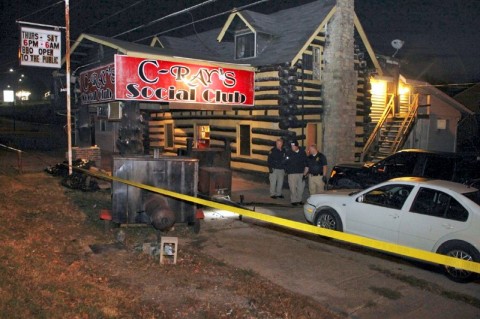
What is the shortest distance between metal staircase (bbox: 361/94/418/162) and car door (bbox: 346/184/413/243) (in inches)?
445

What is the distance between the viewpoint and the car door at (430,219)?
669 centimetres

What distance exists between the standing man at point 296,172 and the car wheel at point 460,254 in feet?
19.6

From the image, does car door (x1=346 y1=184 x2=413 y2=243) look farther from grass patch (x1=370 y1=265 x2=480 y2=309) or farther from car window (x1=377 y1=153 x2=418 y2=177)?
car window (x1=377 y1=153 x2=418 y2=177)

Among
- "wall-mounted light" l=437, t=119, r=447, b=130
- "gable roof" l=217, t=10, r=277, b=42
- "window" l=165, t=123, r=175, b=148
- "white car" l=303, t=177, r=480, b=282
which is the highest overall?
"gable roof" l=217, t=10, r=277, b=42

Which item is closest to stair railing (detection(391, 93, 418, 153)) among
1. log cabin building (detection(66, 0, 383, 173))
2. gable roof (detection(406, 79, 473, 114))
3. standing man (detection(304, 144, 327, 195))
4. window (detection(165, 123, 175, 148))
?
gable roof (detection(406, 79, 473, 114))

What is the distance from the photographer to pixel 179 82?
13.2 metres

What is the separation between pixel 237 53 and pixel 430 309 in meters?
15.0

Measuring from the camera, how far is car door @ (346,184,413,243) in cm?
753

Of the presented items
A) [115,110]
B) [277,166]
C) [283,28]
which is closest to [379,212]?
[277,166]

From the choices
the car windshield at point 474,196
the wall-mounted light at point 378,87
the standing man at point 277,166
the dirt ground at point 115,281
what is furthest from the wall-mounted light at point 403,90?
the dirt ground at point 115,281

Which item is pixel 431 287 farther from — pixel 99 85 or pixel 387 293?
pixel 99 85

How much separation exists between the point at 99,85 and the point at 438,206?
11.3 m

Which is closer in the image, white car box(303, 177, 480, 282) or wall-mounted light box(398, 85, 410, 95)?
white car box(303, 177, 480, 282)

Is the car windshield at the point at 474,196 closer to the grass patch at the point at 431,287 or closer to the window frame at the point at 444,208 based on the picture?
the window frame at the point at 444,208
